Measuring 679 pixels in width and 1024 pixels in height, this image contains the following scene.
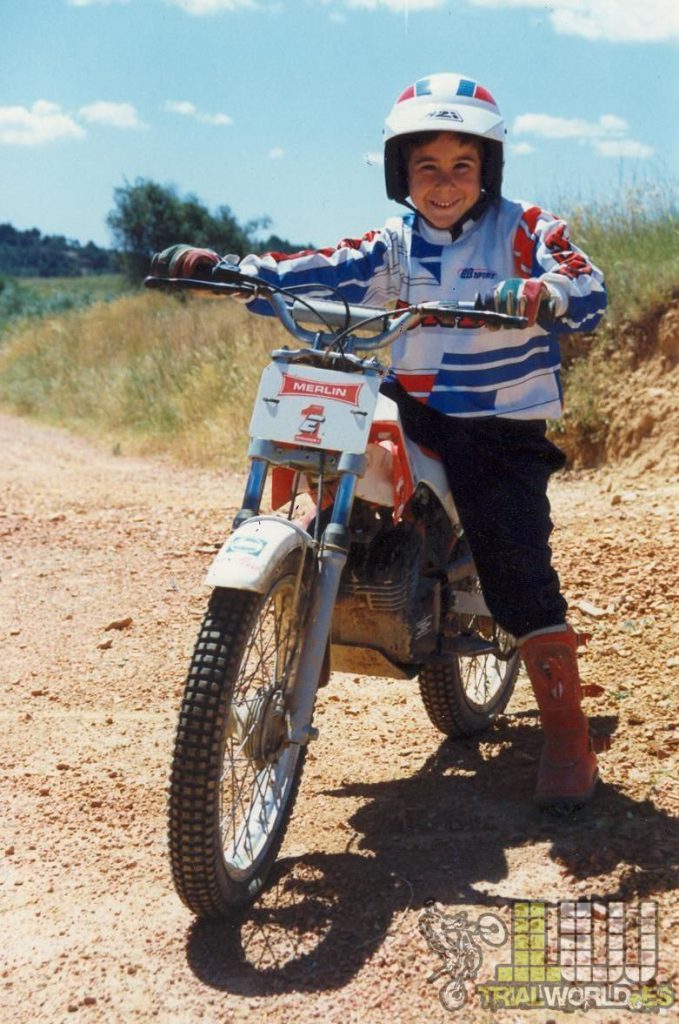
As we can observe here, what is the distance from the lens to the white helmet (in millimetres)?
3518

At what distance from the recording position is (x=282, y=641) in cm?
323

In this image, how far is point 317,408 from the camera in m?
3.16

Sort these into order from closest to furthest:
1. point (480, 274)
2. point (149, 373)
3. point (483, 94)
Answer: point (483, 94), point (480, 274), point (149, 373)

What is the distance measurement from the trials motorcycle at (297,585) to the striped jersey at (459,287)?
21 cm

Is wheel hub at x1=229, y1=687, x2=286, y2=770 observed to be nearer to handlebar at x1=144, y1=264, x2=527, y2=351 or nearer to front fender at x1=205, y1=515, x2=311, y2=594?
front fender at x1=205, y1=515, x2=311, y2=594

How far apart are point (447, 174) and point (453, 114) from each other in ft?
0.63

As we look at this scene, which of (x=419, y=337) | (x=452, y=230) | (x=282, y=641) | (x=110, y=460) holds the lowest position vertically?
(x=110, y=460)

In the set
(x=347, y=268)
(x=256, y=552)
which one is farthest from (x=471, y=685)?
(x=256, y=552)

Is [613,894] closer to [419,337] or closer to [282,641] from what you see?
[282,641]

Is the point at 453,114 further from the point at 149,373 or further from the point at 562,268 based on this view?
the point at 149,373

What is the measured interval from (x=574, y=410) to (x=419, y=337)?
5604mm

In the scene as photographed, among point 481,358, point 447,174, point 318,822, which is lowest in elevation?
point 318,822

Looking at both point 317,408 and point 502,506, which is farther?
point 502,506

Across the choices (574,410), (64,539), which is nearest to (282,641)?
(64,539)
